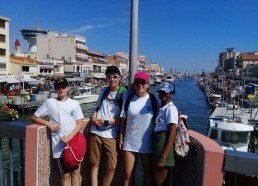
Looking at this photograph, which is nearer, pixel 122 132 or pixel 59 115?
pixel 59 115

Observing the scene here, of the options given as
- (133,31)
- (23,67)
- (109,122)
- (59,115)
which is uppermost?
(133,31)

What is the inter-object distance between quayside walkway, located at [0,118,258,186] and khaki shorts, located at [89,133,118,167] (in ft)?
0.90

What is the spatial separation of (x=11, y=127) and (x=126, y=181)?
1.73 meters

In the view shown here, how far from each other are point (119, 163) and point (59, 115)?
1333mm

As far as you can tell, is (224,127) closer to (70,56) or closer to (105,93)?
(105,93)

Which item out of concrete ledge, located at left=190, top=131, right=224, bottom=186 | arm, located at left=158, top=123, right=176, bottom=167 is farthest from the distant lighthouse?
concrete ledge, located at left=190, top=131, right=224, bottom=186

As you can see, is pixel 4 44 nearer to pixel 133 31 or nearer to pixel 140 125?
pixel 133 31

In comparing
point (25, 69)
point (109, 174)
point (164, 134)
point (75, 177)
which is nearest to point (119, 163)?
point (109, 174)

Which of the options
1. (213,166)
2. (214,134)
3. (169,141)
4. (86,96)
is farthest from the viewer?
(86,96)

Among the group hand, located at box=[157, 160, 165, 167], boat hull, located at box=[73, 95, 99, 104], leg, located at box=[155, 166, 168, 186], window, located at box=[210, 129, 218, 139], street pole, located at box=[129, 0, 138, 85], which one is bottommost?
boat hull, located at box=[73, 95, 99, 104]

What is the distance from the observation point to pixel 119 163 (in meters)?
4.64

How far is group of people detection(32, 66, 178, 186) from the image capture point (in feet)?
12.1

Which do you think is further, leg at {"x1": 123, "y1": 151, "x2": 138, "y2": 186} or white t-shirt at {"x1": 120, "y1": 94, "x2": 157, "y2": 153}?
leg at {"x1": 123, "y1": 151, "x2": 138, "y2": 186}

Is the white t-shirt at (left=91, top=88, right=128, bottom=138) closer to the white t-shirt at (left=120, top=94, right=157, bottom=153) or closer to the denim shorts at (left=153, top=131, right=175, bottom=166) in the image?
the white t-shirt at (left=120, top=94, right=157, bottom=153)
